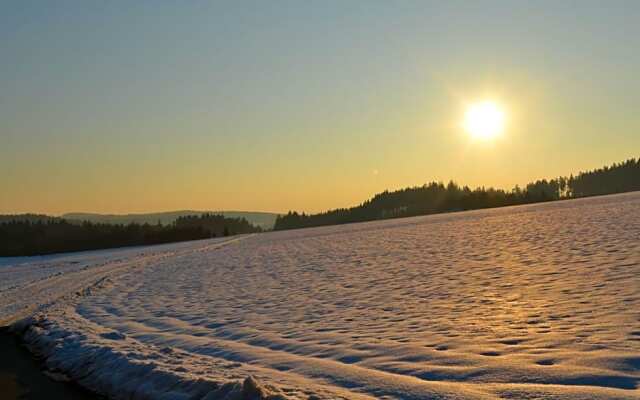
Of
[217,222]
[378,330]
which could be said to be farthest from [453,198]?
[378,330]

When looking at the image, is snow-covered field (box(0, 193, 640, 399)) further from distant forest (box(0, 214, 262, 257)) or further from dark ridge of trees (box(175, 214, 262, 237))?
dark ridge of trees (box(175, 214, 262, 237))

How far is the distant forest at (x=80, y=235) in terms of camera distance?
70500 mm

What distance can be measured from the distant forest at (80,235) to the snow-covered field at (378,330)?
55109mm

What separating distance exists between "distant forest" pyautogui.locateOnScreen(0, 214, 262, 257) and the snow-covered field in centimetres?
5511

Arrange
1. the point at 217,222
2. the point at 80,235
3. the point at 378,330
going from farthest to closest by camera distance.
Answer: the point at 217,222 → the point at 80,235 → the point at 378,330

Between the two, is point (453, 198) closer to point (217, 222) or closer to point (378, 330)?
point (217, 222)

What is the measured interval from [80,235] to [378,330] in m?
74.5

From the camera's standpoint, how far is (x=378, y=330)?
31.8ft

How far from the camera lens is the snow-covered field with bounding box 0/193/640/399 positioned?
6570 millimetres

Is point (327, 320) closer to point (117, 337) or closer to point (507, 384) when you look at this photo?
point (117, 337)

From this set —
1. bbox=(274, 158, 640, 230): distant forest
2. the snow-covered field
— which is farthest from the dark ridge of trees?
the snow-covered field

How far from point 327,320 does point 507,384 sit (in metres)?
5.40

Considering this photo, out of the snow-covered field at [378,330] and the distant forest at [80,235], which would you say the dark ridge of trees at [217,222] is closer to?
the distant forest at [80,235]

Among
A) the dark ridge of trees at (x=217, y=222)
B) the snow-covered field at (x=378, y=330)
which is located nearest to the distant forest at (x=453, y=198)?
the dark ridge of trees at (x=217, y=222)
